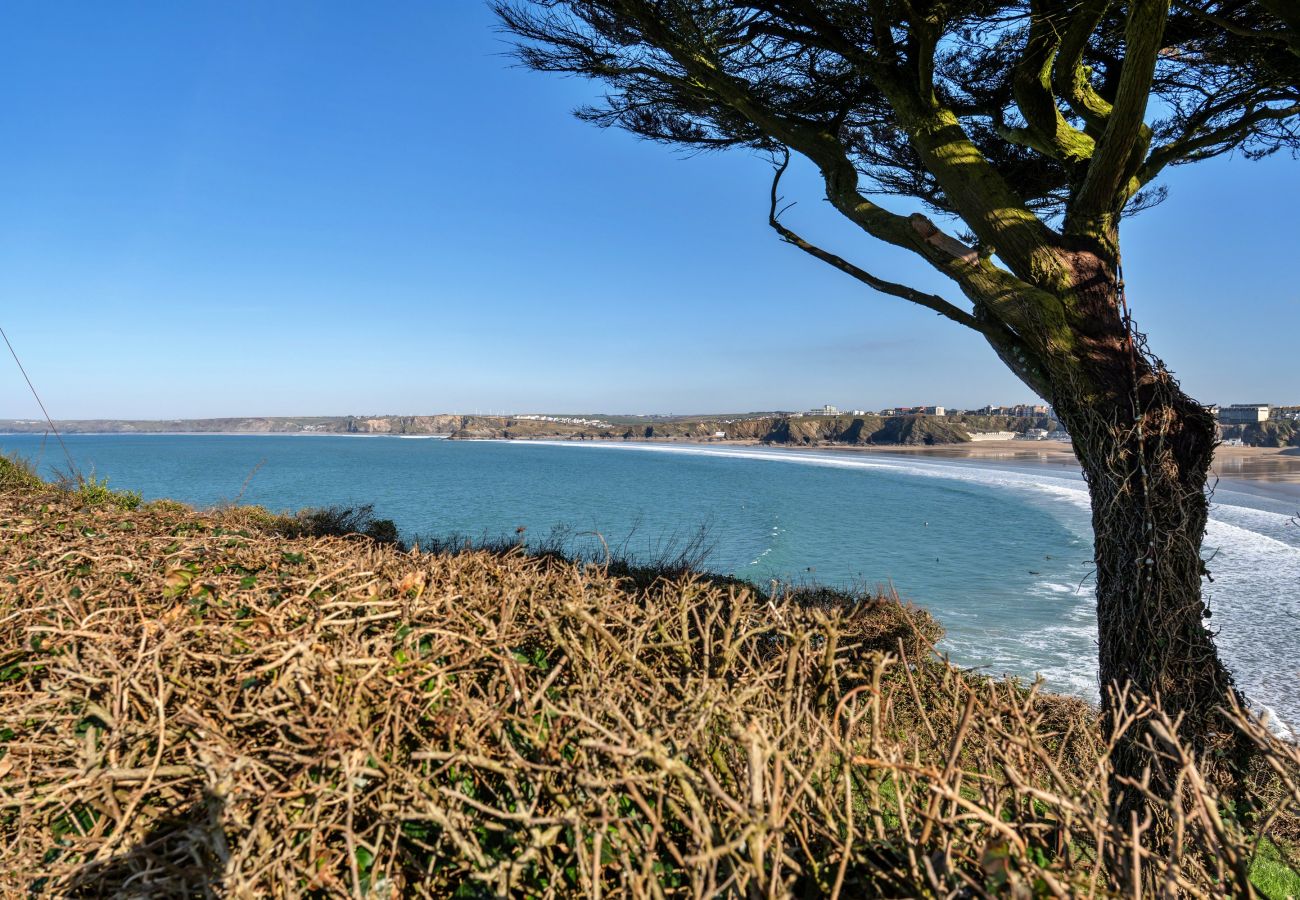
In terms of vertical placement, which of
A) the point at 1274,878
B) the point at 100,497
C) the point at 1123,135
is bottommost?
the point at 1274,878

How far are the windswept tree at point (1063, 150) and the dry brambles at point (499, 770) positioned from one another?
264cm

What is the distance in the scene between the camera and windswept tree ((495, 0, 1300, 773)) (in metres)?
4.22

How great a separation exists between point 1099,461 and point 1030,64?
10.5 feet

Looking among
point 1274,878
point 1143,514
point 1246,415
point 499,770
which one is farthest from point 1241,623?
point 1246,415

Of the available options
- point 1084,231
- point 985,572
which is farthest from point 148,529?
point 985,572

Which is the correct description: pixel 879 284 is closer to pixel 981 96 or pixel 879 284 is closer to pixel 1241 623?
pixel 981 96

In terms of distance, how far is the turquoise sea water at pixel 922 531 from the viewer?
453 inches

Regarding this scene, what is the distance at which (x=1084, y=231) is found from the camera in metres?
4.60

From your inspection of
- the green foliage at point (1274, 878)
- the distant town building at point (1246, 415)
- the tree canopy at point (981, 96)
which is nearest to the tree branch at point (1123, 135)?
the tree canopy at point (981, 96)

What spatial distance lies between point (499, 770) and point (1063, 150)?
19.8 feet

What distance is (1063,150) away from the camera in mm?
5195

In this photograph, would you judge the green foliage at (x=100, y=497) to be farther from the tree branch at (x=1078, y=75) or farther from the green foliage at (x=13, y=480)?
the tree branch at (x=1078, y=75)

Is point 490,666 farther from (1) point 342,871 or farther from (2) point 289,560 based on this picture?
(2) point 289,560

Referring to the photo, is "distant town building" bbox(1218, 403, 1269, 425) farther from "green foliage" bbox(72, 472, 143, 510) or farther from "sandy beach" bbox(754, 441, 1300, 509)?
"green foliage" bbox(72, 472, 143, 510)
